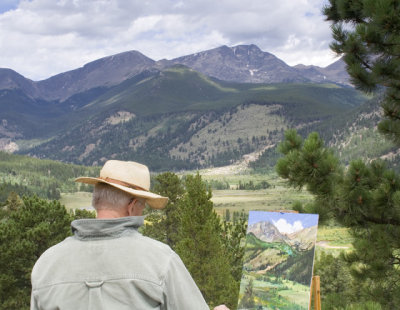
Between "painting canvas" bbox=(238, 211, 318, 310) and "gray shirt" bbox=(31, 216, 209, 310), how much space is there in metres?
3.84

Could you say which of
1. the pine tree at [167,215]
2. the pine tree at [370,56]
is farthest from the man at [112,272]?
the pine tree at [167,215]

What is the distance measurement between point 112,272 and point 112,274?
0.02 metres

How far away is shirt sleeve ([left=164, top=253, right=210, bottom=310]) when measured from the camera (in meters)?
3.70

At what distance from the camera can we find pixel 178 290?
3.71 meters

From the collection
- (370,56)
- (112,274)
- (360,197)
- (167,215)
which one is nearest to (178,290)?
(112,274)

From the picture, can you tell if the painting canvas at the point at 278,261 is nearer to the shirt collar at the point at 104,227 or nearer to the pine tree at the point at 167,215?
the shirt collar at the point at 104,227

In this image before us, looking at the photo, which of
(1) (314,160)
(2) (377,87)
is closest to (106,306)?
(1) (314,160)

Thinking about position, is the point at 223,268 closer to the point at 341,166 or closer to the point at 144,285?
the point at 341,166

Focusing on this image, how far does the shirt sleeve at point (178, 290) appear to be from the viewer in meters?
3.70

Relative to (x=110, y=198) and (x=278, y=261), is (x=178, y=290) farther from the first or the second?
(x=278, y=261)

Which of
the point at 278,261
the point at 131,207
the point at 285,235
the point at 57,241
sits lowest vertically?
the point at 57,241

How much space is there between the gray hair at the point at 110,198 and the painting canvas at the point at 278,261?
4.12 m

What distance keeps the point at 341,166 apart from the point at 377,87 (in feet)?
8.08

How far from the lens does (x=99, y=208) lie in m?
3.98
